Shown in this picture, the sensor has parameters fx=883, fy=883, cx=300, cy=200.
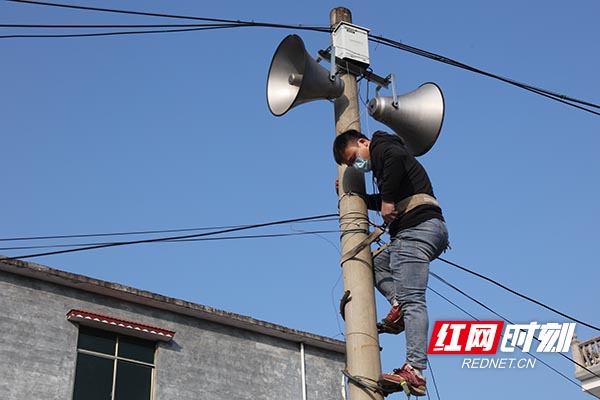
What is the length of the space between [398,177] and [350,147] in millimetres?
526

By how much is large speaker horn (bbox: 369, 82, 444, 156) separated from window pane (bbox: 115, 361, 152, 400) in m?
8.54


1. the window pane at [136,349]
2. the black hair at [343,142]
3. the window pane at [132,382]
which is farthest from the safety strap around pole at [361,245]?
the window pane at [136,349]

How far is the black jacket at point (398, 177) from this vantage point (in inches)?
247

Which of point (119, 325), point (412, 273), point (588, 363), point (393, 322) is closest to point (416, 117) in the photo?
point (412, 273)

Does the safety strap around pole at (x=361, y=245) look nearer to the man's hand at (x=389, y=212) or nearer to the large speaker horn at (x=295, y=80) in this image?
the man's hand at (x=389, y=212)

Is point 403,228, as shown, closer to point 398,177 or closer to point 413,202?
point 413,202

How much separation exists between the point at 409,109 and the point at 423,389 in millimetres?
2515

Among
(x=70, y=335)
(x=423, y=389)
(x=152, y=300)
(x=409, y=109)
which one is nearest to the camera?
(x=423, y=389)

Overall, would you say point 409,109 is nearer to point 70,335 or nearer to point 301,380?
point 70,335

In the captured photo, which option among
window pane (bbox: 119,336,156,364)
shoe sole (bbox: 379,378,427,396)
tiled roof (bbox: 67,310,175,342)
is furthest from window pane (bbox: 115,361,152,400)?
shoe sole (bbox: 379,378,427,396)

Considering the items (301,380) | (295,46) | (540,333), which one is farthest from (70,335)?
(540,333)

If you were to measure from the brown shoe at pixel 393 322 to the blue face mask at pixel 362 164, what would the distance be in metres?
1.05

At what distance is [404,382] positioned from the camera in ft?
18.7

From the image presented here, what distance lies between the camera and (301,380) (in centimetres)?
1650
